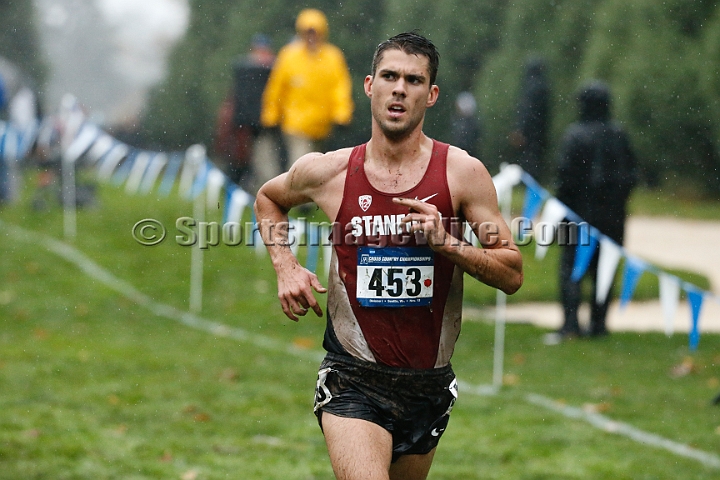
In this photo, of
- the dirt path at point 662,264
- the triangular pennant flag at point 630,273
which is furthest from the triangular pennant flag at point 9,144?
the triangular pennant flag at point 630,273

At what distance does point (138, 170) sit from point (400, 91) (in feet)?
43.6

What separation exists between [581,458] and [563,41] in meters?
11.8

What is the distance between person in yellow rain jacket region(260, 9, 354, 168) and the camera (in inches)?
393

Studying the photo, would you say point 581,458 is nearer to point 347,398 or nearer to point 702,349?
point 347,398

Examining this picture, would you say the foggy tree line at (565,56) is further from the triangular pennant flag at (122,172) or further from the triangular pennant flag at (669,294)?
the triangular pennant flag at (669,294)

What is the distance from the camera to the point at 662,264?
1271cm

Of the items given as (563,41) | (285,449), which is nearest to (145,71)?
(563,41)

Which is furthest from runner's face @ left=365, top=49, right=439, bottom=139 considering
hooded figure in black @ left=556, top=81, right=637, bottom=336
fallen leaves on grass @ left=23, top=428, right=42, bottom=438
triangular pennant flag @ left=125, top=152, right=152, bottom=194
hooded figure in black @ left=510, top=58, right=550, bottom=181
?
triangular pennant flag @ left=125, top=152, right=152, bottom=194

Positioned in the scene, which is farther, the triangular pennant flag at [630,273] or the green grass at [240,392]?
the triangular pennant flag at [630,273]

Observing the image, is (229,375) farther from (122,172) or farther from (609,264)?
(122,172)

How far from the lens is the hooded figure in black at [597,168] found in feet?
26.3

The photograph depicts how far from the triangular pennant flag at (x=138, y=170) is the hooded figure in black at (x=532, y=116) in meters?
5.02

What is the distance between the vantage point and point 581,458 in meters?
5.78

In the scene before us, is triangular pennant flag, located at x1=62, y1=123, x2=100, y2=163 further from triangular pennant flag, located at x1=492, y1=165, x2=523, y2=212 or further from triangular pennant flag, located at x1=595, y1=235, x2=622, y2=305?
triangular pennant flag, located at x1=595, y1=235, x2=622, y2=305
